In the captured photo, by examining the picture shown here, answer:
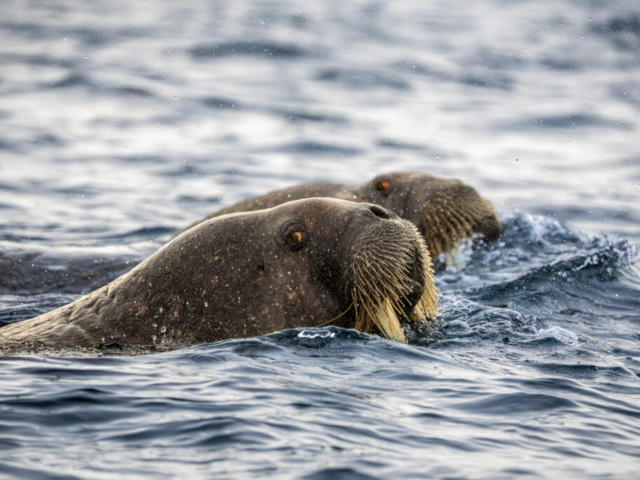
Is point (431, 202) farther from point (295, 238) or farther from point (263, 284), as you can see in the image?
point (263, 284)

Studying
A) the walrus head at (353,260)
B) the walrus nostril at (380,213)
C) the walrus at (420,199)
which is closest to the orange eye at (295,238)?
the walrus head at (353,260)

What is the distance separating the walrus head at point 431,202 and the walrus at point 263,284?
3.80 m

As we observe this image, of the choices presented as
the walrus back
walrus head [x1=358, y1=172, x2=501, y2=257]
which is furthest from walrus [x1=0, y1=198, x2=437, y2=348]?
walrus head [x1=358, y1=172, x2=501, y2=257]

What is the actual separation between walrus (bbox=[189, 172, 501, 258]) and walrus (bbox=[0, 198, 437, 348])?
3630 mm

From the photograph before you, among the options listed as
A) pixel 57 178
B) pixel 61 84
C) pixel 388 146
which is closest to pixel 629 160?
pixel 388 146

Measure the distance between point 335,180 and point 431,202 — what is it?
6812 mm

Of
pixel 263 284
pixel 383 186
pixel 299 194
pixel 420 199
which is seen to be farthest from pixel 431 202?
pixel 263 284

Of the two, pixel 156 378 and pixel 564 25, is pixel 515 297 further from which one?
pixel 564 25

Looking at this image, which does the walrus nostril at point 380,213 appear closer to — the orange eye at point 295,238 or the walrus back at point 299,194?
the orange eye at point 295,238

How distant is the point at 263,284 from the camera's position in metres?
6.73

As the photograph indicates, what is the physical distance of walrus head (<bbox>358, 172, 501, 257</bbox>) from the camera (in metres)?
10.7

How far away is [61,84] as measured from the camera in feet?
76.9

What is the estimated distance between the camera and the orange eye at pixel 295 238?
678cm

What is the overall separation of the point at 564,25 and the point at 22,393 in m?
29.3
